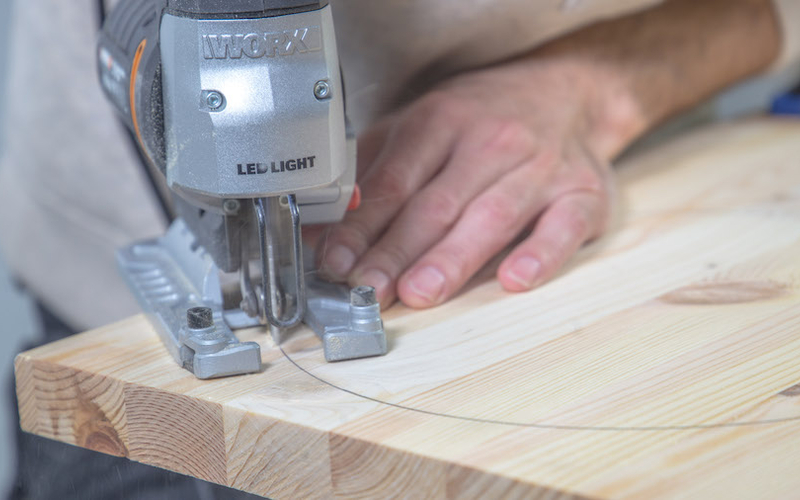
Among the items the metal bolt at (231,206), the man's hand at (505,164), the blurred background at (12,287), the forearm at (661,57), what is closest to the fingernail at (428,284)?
the man's hand at (505,164)

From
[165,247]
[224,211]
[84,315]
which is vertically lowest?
[84,315]

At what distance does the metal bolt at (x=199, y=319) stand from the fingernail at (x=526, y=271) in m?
0.26

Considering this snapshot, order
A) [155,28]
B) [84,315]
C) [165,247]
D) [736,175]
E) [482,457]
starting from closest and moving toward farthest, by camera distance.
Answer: [482,457] → [155,28] → [165,247] → [736,175] → [84,315]

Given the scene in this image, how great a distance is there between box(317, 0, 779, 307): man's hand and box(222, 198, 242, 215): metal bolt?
116 mm

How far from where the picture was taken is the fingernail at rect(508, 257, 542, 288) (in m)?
0.78

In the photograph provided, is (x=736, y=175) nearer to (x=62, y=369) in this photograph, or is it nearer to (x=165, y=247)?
(x=165, y=247)

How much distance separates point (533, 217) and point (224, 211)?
13.4 inches

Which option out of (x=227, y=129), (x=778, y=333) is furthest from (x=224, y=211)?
(x=778, y=333)

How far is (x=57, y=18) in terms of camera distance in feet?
3.60

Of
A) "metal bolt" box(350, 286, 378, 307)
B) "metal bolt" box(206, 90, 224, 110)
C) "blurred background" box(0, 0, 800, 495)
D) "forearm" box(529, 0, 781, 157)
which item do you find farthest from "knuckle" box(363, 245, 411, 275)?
"blurred background" box(0, 0, 800, 495)

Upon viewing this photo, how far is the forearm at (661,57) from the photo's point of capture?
1.13m

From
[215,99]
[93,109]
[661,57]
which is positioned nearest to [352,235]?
[215,99]

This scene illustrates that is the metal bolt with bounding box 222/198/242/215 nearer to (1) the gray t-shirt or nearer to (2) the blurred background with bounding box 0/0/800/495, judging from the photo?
(1) the gray t-shirt

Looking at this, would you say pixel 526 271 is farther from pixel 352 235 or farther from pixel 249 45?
pixel 249 45
